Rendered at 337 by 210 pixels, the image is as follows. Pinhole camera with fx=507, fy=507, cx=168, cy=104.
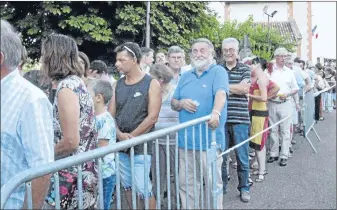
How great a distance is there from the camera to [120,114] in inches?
172

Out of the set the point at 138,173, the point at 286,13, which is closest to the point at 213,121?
the point at 138,173

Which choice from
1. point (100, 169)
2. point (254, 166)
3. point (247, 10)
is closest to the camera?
point (100, 169)

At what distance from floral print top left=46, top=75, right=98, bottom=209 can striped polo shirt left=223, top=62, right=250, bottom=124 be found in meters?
2.77

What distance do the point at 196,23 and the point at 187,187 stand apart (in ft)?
65.6

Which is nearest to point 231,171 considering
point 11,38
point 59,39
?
point 59,39

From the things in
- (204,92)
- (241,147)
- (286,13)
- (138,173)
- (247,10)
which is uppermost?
(247,10)

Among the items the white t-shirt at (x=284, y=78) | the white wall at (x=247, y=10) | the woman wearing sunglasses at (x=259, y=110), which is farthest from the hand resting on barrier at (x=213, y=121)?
the white wall at (x=247, y=10)

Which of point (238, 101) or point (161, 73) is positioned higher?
point (161, 73)

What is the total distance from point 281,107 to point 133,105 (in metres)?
4.27

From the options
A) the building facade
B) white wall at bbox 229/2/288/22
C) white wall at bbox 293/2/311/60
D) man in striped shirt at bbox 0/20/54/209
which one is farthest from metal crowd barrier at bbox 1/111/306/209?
white wall at bbox 293/2/311/60

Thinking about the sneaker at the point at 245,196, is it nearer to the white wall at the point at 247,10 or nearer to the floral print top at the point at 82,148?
the floral print top at the point at 82,148

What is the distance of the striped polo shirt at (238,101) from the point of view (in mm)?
5770

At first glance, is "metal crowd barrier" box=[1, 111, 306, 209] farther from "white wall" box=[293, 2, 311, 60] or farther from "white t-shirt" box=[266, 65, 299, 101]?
"white wall" box=[293, 2, 311, 60]

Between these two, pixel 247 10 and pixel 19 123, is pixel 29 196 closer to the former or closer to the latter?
pixel 19 123
